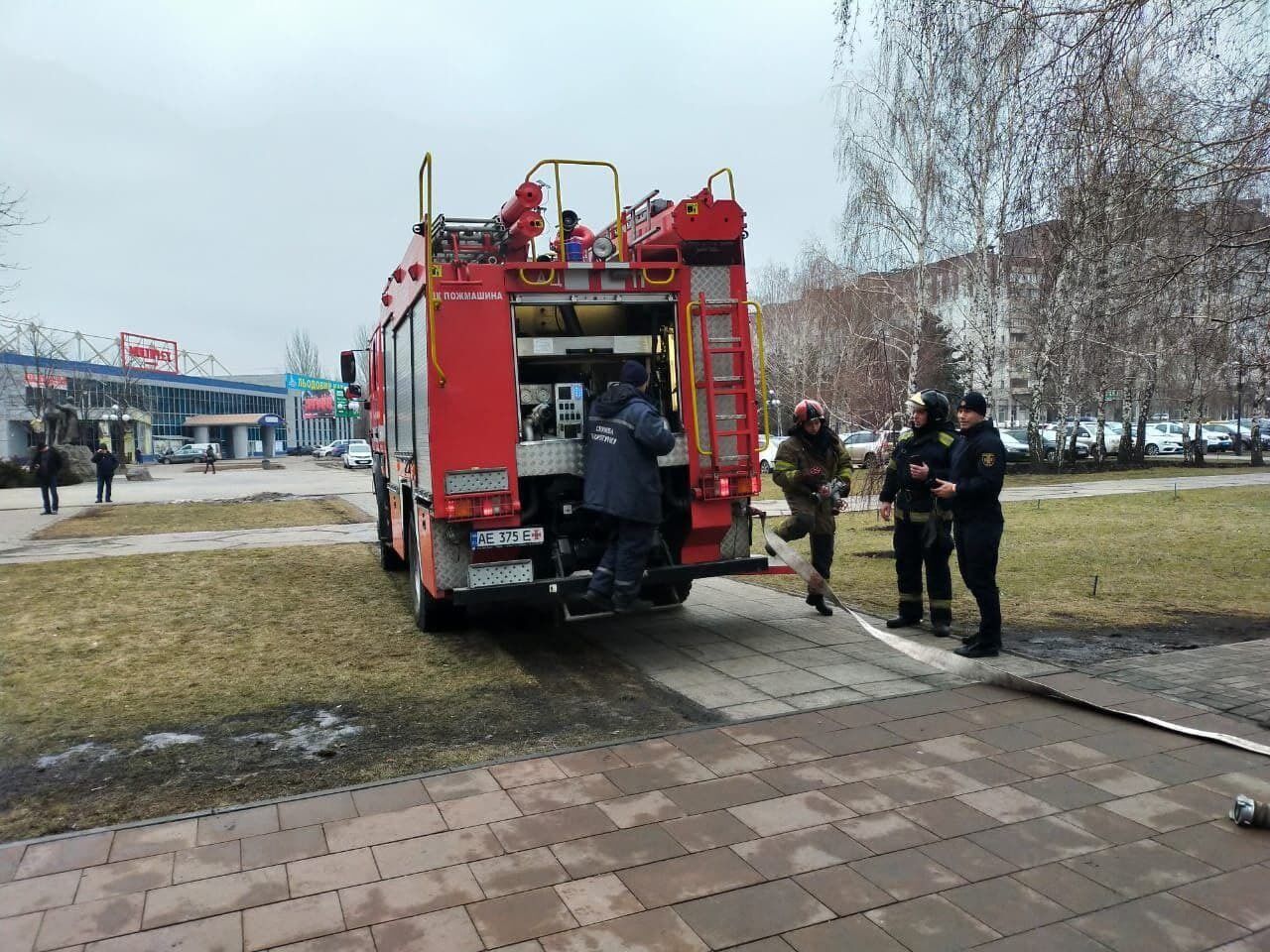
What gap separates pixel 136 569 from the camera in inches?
480

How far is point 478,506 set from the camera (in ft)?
21.0

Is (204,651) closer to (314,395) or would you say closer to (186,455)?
(186,455)

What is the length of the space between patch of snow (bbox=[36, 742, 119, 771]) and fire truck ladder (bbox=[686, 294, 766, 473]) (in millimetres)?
4152

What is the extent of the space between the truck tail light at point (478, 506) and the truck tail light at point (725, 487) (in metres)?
1.41

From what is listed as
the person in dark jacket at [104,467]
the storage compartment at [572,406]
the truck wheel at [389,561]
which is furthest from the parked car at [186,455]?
the storage compartment at [572,406]

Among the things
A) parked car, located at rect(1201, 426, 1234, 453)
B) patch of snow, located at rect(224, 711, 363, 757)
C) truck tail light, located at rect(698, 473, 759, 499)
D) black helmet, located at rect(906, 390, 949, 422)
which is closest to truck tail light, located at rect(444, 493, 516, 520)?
truck tail light, located at rect(698, 473, 759, 499)

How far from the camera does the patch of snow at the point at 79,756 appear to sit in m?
4.94

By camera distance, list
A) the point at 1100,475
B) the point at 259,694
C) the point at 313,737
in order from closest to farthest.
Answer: the point at 313,737
the point at 259,694
the point at 1100,475

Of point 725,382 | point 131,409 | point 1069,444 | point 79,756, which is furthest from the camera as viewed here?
point 131,409

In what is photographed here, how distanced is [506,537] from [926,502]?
3.17 m

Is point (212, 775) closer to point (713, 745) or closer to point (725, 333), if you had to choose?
point (713, 745)

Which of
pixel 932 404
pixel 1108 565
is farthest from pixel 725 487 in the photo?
pixel 1108 565

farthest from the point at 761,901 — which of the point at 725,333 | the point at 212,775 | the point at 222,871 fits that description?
the point at 725,333

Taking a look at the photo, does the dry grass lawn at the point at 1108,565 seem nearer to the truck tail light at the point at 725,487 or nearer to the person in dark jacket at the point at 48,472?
the truck tail light at the point at 725,487
